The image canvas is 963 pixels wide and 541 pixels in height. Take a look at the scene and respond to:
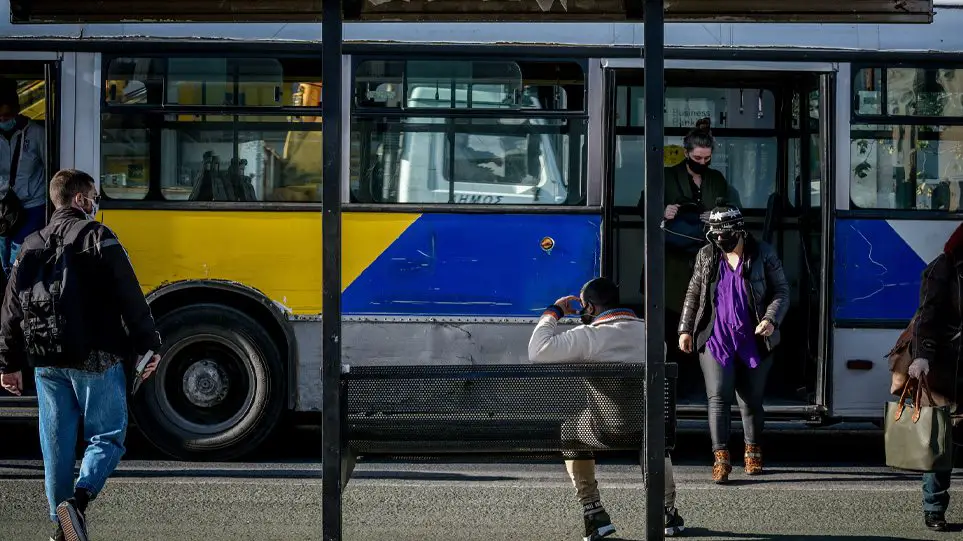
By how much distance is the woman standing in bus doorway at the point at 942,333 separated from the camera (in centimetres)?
656

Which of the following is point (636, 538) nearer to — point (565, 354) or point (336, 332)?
point (565, 354)

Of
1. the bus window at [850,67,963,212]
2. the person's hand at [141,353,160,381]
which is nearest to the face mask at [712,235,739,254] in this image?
the bus window at [850,67,963,212]

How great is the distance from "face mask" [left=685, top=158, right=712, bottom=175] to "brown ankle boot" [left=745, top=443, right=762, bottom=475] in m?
2.05

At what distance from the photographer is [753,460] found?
27.3 feet

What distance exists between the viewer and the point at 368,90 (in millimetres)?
8781

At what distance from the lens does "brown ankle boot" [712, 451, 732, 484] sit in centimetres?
802

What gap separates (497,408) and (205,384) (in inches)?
161

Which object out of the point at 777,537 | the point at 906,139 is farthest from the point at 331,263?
the point at 906,139

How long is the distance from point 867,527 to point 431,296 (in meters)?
3.19

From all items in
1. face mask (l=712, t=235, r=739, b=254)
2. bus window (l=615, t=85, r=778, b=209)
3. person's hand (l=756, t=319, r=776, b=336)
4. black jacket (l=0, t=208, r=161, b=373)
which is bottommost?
person's hand (l=756, t=319, r=776, b=336)

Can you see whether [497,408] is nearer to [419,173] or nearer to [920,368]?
[920,368]

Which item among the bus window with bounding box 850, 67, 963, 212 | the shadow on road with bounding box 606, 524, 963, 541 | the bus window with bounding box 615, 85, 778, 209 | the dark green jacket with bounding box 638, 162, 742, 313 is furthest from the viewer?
the bus window with bounding box 615, 85, 778, 209

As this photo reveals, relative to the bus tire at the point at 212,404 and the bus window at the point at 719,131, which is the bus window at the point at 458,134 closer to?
the bus tire at the point at 212,404

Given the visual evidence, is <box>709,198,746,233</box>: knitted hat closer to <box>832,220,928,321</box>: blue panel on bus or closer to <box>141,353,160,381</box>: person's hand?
<box>832,220,928,321</box>: blue panel on bus
